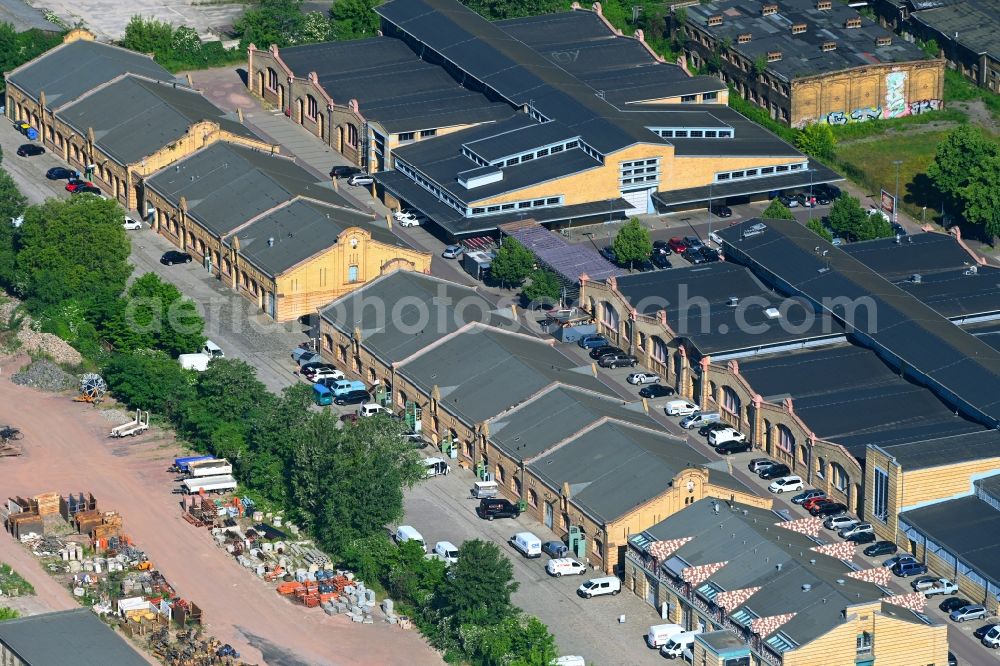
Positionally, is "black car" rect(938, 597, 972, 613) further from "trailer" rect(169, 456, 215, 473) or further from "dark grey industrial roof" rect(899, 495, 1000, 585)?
"trailer" rect(169, 456, 215, 473)

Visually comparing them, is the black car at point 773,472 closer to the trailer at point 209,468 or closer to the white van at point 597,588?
the white van at point 597,588

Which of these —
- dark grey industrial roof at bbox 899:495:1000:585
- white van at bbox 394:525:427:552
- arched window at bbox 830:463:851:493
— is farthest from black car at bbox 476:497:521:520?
dark grey industrial roof at bbox 899:495:1000:585

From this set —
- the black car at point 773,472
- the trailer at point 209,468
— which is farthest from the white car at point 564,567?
the trailer at point 209,468

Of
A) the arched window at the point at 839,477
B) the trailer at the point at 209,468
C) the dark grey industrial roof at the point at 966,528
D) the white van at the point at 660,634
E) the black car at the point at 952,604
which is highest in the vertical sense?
the trailer at the point at 209,468

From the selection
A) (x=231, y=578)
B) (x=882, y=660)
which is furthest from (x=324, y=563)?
(x=882, y=660)

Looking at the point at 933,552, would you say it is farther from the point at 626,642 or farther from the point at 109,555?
the point at 109,555

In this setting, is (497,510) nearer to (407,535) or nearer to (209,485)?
(407,535)
